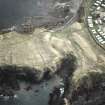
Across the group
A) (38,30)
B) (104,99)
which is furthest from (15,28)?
(104,99)

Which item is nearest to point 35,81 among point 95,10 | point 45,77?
point 45,77

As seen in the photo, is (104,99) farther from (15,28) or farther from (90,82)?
(15,28)

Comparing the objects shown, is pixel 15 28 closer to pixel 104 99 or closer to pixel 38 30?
pixel 38 30

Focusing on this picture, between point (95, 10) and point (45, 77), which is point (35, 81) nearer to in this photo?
point (45, 77)
